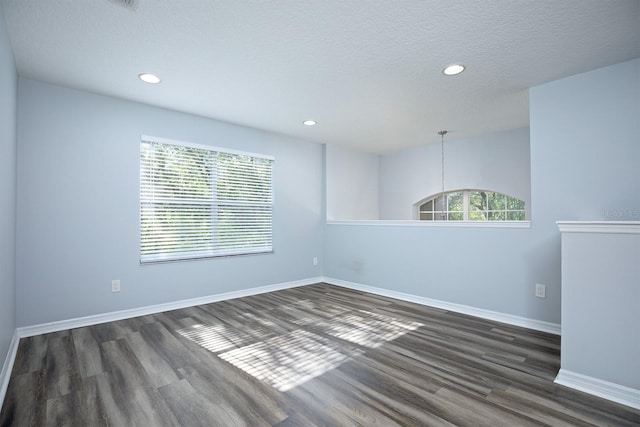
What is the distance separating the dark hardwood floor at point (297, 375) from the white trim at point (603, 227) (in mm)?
1053

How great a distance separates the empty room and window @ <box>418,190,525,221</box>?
0.06 metres

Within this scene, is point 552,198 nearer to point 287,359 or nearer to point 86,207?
point 287,359

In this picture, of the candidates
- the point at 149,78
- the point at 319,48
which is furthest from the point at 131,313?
the point at 319,48

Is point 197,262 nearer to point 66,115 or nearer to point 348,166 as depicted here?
point 66,115

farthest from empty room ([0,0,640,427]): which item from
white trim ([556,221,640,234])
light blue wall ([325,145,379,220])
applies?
light blue wall ([325,145,379,220])

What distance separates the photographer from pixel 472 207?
526 centimetres

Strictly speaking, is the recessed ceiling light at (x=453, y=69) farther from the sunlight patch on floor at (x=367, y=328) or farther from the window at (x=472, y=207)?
the window at (x=472, y=207)

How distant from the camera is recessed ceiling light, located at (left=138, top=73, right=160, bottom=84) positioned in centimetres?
284

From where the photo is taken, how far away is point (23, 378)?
2.13m

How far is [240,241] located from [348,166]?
257cm

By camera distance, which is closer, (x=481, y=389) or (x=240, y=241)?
(x=481, y=389)

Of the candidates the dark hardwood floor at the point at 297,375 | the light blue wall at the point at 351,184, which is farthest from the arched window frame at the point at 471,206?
the dark hardwood floor at the point at 297,375

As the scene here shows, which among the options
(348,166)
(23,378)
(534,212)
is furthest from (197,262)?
(534,212)

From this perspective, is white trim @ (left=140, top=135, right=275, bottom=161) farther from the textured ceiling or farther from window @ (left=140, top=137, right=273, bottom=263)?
the textured ceiling
